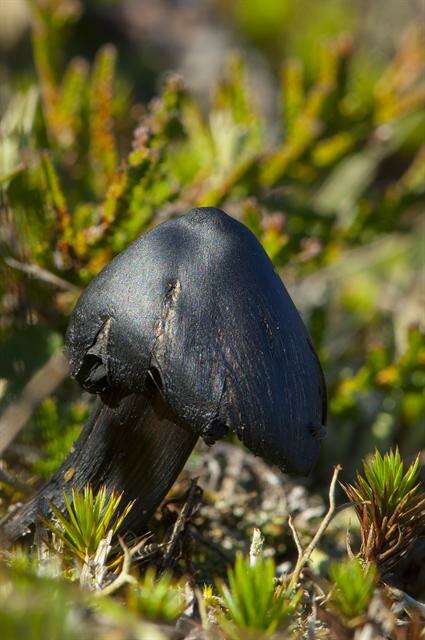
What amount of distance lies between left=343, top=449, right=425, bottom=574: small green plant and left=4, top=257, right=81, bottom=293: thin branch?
0.86m

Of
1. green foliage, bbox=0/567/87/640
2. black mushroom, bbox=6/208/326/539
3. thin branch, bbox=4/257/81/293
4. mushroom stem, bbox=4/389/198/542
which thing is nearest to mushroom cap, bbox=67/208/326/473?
black mushroom, bbox=6/208/326/539

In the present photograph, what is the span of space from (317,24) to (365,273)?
279 centimetres

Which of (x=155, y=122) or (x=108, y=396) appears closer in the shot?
(x=108, y=396)

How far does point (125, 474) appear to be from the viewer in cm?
121

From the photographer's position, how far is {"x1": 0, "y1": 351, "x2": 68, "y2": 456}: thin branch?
1.34m

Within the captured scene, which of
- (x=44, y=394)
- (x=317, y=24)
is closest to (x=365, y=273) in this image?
(x=44, y=394)

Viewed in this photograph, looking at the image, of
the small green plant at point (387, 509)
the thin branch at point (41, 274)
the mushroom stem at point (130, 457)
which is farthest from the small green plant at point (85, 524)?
the thin branch at point (41, 274)

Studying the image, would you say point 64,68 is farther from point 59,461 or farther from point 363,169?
point 59,461

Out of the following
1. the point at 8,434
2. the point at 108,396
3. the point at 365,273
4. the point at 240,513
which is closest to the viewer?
the point at 108,396

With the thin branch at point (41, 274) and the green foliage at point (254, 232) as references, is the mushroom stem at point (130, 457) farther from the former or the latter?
the thin branch at point (41, 274)

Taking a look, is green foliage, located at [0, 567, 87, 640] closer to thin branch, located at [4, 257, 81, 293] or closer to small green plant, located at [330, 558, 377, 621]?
small green plant, located at [330, 558, 377, 621]

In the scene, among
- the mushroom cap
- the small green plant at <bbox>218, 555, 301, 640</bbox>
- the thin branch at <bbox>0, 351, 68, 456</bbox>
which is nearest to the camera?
the small green plant at <bbox>218, 555, 301, 640</bbox>

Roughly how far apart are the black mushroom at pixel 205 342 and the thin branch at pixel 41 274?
1.98 feet

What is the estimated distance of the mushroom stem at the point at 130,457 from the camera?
117 cm
